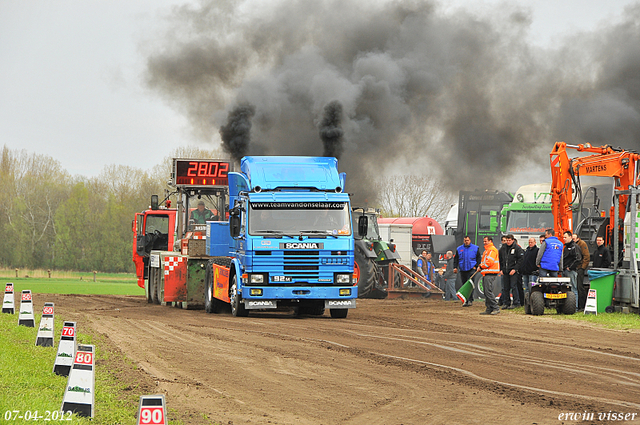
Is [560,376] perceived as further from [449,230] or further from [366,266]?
[449,230]

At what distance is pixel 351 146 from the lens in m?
23.8

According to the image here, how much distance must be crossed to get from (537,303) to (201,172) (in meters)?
9.24

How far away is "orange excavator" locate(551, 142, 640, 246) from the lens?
1900cm

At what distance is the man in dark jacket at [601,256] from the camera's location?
61.3 feet

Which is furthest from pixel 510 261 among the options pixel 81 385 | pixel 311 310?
pixel 81 385

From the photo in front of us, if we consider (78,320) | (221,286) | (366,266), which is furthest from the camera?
(366,266)

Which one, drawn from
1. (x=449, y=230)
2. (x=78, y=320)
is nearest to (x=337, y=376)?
(x=78, y=320)

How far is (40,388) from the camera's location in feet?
24.2

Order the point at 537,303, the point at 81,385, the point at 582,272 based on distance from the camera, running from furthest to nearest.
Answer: the point at 582,272, the point at 537,303, the point at 81,385

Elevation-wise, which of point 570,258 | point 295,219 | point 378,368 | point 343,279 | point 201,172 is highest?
point 201,172

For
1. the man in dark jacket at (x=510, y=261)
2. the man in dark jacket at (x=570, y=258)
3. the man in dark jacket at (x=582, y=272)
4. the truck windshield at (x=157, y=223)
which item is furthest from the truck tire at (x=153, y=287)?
the man in dark jacket at (x=582, y=272)

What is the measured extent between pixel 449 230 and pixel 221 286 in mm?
21256

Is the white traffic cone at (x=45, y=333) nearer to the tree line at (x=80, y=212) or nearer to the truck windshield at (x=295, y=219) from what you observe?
the truck windshield at (x=295, y=219)

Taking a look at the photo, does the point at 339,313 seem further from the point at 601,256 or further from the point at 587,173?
the point at 587,173
